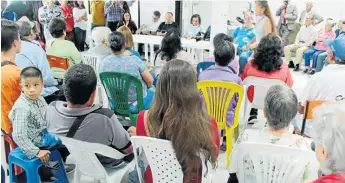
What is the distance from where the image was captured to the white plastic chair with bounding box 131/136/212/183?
1769 millimetres

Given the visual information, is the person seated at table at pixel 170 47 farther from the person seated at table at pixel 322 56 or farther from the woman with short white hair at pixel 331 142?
the person seated at table at pixel 322 56

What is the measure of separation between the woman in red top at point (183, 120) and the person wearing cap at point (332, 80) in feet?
3.32

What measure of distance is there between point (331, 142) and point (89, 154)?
1.31 meters

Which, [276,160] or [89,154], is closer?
[276,160]

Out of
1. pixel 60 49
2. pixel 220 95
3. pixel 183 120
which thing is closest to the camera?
pixel 183 120

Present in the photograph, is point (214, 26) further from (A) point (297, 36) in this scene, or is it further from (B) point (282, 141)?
(B) point (282, 141)

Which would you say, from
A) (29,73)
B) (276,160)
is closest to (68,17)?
(29,73)

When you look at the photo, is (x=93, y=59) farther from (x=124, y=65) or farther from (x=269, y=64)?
(x=269, y=64)

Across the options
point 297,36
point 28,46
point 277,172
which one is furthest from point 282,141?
point 297,36

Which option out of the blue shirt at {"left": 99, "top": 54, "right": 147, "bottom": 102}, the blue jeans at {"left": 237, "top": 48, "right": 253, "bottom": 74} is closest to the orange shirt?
the blue shirt at {"left": 99, "top": 54, "right": 147, "bottom": 102}

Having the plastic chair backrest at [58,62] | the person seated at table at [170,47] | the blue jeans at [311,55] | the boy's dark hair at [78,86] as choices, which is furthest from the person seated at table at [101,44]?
the blue jeans at [311,55]

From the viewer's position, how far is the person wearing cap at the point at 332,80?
2.46 meters

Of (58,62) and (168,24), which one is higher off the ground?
(168,24)

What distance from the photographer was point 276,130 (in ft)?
6.58
